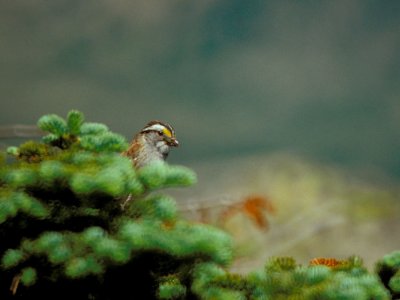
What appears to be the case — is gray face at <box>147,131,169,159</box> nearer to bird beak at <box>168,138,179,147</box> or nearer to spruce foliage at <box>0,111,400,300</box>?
bird beak at <box>168,138,179,147</box>

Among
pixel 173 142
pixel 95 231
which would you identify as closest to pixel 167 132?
pixel 173 142

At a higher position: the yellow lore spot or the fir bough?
the yellow lore spot

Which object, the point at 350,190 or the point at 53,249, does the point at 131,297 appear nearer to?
the point at 53,249

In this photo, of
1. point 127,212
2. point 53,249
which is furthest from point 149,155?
point 53,249

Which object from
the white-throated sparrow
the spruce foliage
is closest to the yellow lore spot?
the white-throated sparrow

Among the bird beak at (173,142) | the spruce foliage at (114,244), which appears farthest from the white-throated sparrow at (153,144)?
the spruce foliage at (114,244)

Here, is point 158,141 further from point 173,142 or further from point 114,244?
point 114,244

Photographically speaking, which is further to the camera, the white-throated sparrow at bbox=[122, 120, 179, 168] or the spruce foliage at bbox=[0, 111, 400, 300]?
the white-throated sparrow at bbox=[122, 120, 179, 168]
